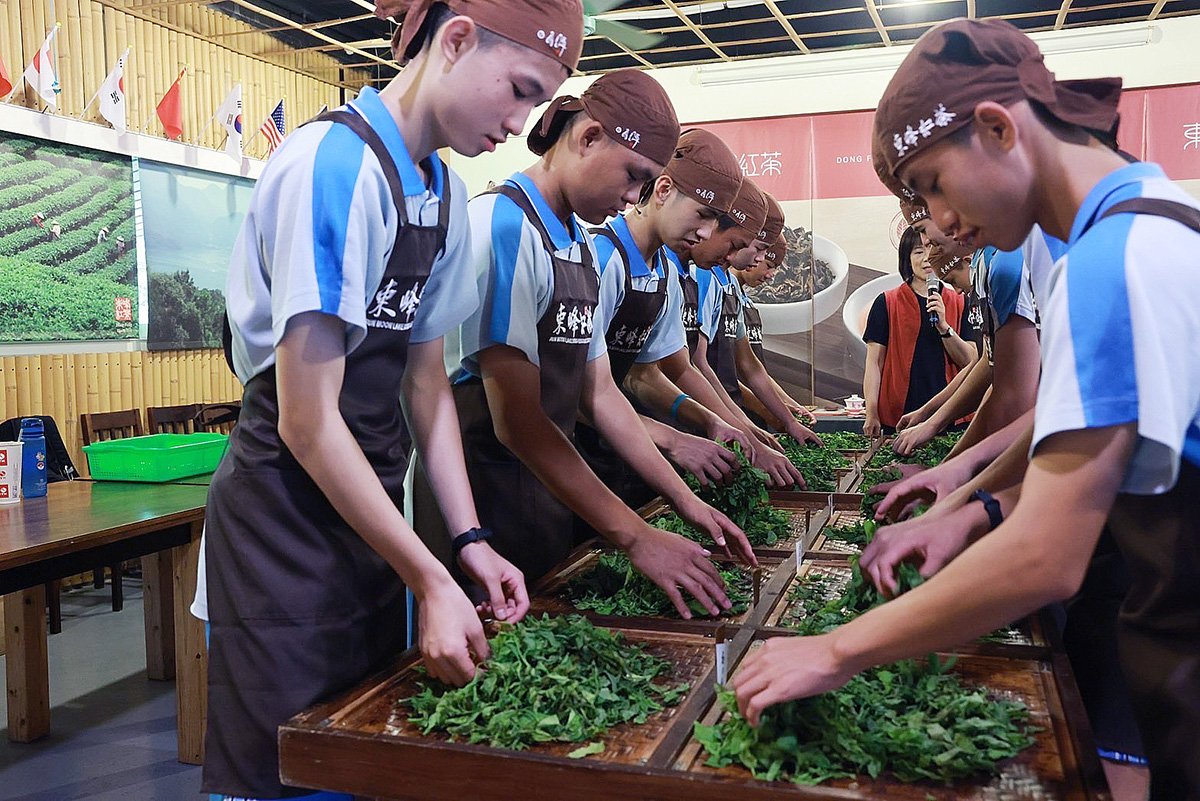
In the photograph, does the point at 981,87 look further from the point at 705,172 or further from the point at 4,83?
the point at 4,83

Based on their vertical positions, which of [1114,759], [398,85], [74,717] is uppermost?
[398,85]

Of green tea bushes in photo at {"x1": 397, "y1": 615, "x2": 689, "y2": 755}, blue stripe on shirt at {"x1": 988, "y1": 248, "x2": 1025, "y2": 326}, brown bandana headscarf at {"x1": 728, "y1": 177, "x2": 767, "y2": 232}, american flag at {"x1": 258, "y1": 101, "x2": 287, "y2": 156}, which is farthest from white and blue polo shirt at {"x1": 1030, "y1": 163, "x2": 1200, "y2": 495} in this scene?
american flag at {"x1": 258, "y1": 101, "x2": 287, "y2": 156}

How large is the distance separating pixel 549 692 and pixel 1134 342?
0.87 metres

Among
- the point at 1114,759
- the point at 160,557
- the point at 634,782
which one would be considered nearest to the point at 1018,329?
the point at 1114,759

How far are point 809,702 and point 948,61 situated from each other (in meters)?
0.82

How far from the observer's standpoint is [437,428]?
1.86 metres

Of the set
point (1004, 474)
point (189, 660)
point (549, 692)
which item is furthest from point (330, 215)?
point (189, 660)

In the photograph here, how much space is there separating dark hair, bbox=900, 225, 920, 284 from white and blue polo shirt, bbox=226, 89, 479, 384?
162 inches

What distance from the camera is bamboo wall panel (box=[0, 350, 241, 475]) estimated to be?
6117mm

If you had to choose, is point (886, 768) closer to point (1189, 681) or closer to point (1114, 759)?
point (1189, 681)

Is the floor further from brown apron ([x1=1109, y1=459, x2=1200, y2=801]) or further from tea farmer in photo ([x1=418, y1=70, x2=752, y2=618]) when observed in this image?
brown apron ([x1=1109, y1=459, x2=1200, y2=801])

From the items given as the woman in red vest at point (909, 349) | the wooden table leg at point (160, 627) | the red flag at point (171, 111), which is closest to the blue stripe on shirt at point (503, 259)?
the wooden table leg at point (160, 627)

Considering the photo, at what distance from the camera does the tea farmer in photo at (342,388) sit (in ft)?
4.70

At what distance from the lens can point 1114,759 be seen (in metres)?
1.88
